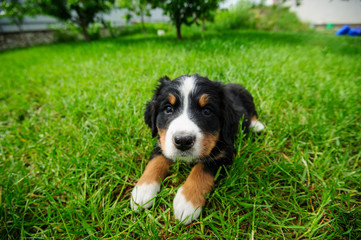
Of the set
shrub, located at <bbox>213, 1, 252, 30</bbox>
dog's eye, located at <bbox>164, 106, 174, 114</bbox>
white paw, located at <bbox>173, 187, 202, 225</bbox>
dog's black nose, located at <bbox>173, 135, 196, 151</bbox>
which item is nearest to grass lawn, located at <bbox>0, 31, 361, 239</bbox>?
white paw, located at <bbox>173, 187, 202, 225</bbox>

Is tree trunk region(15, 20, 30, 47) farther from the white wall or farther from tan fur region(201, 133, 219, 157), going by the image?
the white wall

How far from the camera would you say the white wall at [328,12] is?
20830mm

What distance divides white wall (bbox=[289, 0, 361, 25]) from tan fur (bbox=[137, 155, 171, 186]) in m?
28.5

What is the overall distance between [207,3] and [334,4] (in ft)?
84.5

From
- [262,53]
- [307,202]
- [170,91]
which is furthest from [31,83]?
[262,53]

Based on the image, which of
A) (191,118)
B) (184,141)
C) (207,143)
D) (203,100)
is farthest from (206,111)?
(184,141)

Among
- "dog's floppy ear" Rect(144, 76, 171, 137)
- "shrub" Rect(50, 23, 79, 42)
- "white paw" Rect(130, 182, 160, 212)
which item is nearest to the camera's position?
"white paw" Rect(130, 182, 160, 212)

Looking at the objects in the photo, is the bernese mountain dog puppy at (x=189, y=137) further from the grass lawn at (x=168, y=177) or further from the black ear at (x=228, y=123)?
the grass lawn at (x=168, y=177)

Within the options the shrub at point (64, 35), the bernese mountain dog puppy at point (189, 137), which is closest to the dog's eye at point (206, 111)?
the bernese mountain dog puppy at point (189, 137)

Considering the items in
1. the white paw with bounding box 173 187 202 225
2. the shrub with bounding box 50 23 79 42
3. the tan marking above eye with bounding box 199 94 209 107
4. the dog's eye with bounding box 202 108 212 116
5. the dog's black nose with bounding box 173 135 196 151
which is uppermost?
the shrub with bounding box 50 23 79 42

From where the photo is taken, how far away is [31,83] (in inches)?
171

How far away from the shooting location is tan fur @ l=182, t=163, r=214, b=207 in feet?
4.48

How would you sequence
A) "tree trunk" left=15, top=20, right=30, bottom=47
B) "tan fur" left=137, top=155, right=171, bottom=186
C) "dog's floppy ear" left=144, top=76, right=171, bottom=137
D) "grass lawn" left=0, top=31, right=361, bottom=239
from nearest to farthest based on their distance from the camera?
A: "grass lawn" left=0, top=31, right=361, bottom=239 < "tan fur" left=137, top=155, right=171, bottom=186 < "dog's floppy ear" left=144, top=76, right=171, bottom=137 < "tree trunk" left=15, top=20, right=30, bottom=47

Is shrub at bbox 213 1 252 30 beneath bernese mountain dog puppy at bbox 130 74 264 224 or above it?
above
